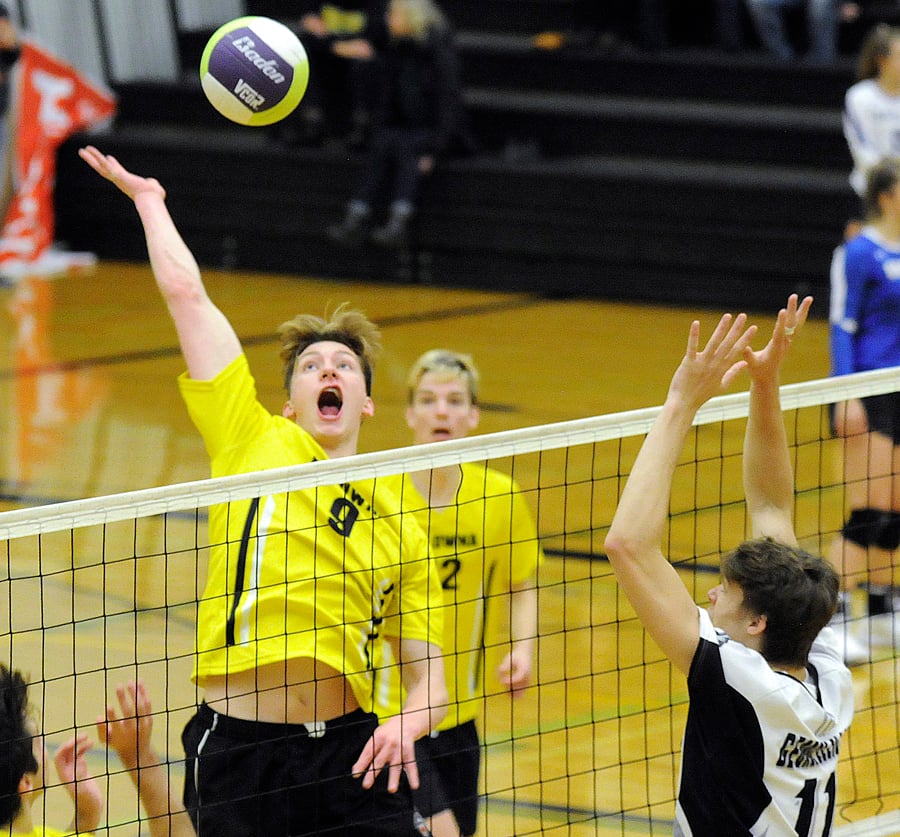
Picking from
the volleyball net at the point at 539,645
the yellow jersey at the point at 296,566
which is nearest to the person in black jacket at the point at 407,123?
the volleyball net at the point at 539,645

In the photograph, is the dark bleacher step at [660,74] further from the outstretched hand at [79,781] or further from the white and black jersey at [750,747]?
the outstretched hand at [79,781]

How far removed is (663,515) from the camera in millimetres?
3182

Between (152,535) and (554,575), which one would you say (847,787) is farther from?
(152,535)

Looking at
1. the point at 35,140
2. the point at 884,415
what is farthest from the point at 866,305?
the point at 35,140

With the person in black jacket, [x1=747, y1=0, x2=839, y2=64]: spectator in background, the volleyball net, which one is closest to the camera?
the volleyball net

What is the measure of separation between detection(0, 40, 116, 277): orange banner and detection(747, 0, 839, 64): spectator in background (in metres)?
6.72

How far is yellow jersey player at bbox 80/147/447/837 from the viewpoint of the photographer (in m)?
3.73

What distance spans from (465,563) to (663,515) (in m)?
1.40

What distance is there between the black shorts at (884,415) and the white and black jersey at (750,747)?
3.28 metres

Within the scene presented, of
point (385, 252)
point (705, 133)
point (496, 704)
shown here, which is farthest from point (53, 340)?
point (496, 704)

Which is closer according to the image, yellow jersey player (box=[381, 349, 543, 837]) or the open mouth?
the open mouth

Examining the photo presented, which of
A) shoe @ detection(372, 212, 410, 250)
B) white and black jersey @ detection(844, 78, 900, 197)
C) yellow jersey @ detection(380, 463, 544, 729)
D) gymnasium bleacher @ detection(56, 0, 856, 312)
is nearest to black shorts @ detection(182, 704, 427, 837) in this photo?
yellow jersey @ detection(380, 463, 544, 729)

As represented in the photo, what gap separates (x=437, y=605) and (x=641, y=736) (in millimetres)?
1736

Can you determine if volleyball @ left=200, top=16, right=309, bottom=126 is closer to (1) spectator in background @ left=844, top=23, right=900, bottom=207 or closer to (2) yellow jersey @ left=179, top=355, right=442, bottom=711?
(2) yellow jersey @ left=179, top=355, right=442, bottom=711
